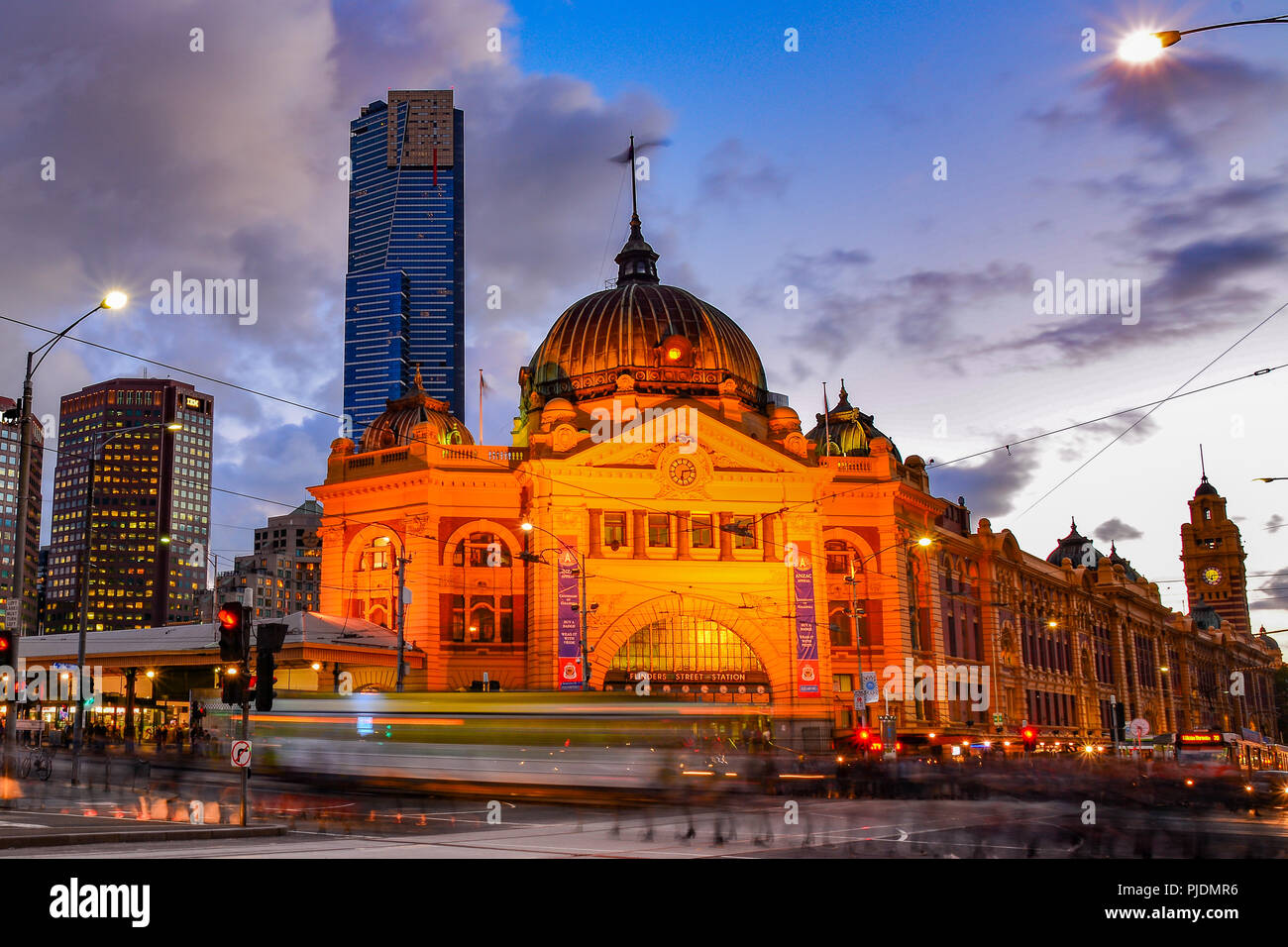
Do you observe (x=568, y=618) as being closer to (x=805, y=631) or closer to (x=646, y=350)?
(x=805, y=631)

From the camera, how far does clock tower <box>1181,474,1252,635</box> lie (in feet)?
609

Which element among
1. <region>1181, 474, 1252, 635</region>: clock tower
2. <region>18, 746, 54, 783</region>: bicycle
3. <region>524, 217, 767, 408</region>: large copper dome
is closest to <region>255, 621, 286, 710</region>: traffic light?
<region>18, 746, 54, 783</region>: bicycle

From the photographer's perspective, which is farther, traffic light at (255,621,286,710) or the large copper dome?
the large copper dome

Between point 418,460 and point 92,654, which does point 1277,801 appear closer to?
point 418,460

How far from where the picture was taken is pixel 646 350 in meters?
74.3

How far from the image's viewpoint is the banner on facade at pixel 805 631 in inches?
2445

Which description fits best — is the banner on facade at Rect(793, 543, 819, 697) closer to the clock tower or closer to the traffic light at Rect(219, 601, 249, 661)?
the traffic light at Rect(219, 601, 249, 661)

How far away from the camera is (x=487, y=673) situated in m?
63.5

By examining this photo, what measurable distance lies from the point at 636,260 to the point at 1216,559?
5385 inches

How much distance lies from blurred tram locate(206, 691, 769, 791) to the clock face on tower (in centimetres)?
3119

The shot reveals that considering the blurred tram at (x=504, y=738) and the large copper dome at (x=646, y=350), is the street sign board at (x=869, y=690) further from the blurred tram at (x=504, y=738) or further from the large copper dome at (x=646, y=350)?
the blurred tram at (x=504, y=738)

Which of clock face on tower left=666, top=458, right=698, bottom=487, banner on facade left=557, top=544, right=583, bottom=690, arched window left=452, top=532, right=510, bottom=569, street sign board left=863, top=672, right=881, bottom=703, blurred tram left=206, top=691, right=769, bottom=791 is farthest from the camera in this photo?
arched window left=452, top=532, right=510, bottom=569

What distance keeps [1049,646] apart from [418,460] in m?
51.5
